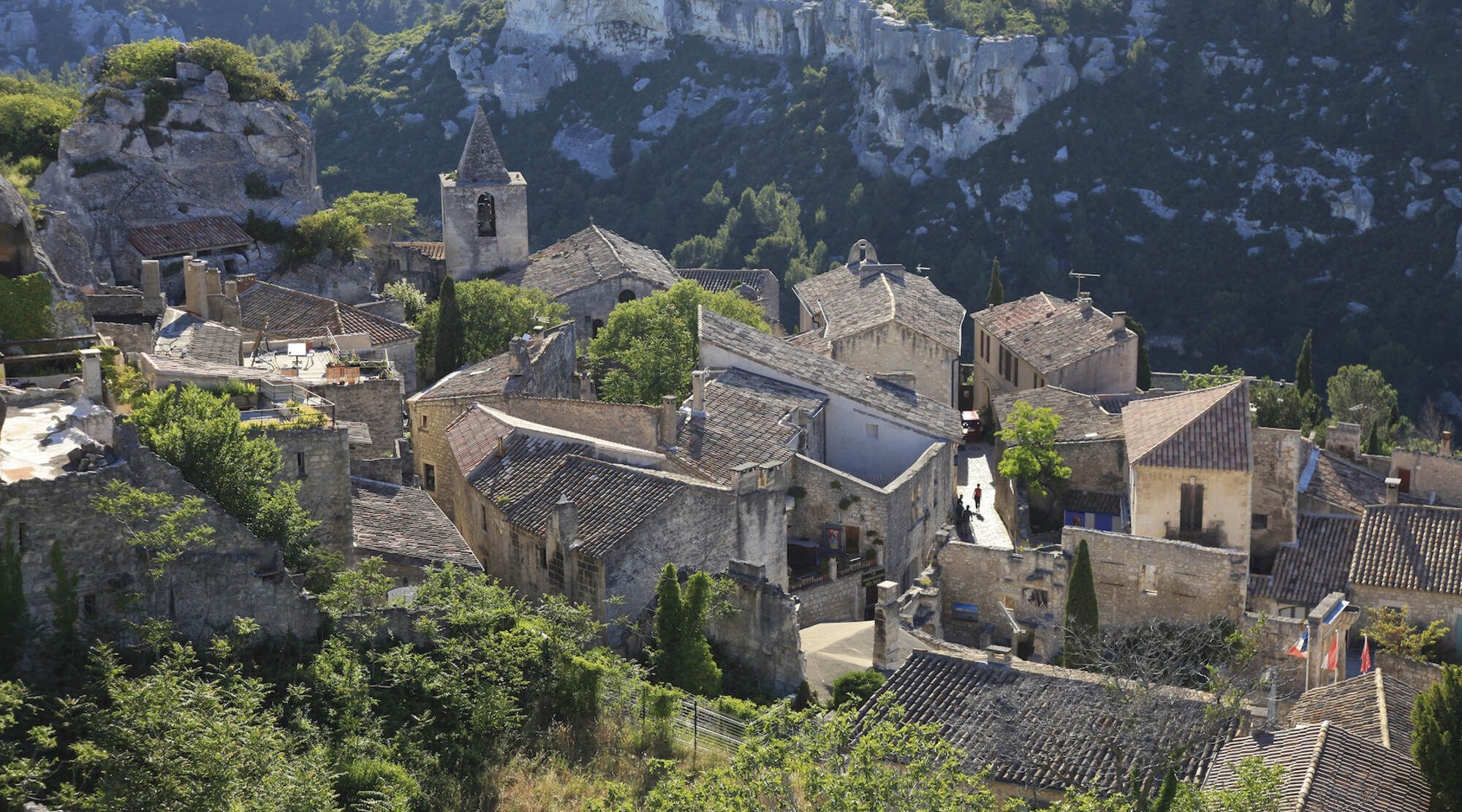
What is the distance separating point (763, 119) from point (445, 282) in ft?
236

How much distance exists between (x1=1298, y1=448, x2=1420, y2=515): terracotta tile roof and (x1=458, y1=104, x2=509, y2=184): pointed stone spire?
31769mm

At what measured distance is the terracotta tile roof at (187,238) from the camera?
46.3 metres

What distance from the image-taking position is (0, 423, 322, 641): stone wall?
20.2 meters

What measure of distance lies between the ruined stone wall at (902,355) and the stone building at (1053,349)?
2853 mm

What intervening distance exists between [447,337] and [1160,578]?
2150 centimetres

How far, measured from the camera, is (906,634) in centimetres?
2975

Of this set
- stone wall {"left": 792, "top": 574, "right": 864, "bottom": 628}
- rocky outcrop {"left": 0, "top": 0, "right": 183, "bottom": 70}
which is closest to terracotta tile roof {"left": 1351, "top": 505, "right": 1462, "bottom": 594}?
stone wall {"left": 792, "top": 574, "right": 864, "bottom": 628}

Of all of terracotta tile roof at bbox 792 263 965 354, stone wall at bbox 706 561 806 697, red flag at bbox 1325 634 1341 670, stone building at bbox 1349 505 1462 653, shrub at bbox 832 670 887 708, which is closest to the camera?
shrub at bbox 832 670 887 708

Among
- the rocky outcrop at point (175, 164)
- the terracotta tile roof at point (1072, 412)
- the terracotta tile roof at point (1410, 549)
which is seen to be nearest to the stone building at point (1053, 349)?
the terracotta tile roof at point (1072, 412)

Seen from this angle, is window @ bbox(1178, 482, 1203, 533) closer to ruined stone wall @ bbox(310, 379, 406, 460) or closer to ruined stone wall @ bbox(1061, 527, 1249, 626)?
ruined stone wall @ bbox(1061, 527, 1249, 626)

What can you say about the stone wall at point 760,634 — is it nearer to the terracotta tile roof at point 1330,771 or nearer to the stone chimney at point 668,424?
the stone chimney at point 668,424

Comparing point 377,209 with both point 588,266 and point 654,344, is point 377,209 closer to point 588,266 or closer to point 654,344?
point 588,266

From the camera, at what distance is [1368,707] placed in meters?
27.5

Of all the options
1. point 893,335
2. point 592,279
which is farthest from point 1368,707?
point 592,279
